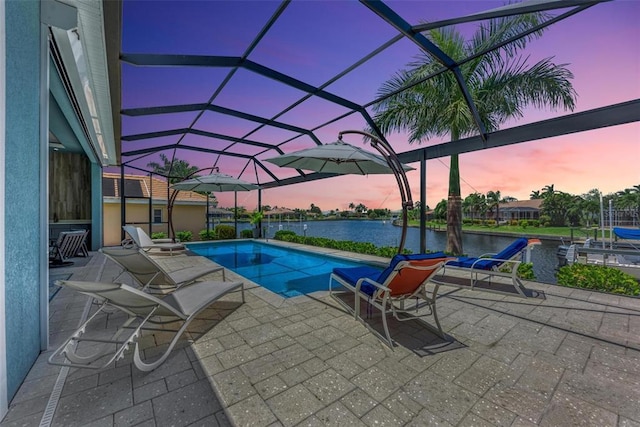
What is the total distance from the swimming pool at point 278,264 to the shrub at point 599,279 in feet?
14.3

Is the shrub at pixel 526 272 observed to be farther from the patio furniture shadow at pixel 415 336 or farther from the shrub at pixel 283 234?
the shrub at pixel 283 234

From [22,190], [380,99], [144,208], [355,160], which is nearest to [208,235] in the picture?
[144,208]

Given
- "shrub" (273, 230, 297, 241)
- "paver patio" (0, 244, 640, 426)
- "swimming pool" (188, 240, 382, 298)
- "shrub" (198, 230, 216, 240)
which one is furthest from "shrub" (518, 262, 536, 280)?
"shrub" (198, 230, 216, 240)

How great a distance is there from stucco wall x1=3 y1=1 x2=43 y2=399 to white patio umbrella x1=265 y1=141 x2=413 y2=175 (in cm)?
309

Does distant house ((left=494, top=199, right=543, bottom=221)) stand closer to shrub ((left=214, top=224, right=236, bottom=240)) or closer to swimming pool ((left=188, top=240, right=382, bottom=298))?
shrub ((left=214, top=224, right=236, bottom=240))

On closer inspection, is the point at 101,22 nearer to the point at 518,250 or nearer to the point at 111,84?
the point at 111,84

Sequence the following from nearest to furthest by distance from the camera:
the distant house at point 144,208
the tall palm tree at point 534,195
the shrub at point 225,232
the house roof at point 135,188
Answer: the shrub at point 225,232
the distant house at point 144,208
the house roof at point 135,188
the tall palm tree at point 534,195

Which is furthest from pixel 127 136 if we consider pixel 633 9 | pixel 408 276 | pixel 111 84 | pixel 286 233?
pixel 633 9

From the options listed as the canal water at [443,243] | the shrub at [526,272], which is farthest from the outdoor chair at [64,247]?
the shrub at [526,272]

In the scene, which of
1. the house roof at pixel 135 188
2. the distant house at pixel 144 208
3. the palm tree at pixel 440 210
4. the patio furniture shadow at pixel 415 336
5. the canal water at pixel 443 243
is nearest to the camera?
the patio furniture shadow at pixel 415 336

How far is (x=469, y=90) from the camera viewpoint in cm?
816

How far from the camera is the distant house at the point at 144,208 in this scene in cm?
1555

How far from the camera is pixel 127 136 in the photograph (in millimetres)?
7727

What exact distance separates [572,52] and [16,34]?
8.97m
